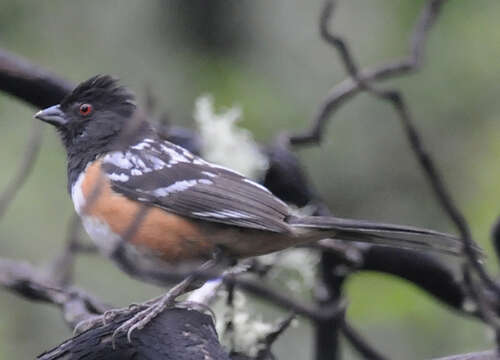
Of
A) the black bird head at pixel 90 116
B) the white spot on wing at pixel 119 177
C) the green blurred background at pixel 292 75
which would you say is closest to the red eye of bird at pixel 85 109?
the black bird head at pixel 90 116

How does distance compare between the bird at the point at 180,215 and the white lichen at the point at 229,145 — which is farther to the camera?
the white lichen at the point at 229,145

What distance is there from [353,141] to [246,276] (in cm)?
210

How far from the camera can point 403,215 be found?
5676 mm

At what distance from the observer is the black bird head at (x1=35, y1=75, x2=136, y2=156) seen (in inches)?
144

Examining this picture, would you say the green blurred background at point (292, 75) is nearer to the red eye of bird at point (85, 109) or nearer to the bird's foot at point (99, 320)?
the red eye of bird at point (85, 109)

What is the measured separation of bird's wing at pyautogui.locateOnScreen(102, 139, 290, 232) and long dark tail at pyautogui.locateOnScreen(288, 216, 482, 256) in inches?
4.6

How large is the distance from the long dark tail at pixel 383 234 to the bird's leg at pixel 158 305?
1.05ft

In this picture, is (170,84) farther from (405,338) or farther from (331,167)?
(405,338)

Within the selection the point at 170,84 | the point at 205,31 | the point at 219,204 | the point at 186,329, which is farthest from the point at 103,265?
the point at 186,329

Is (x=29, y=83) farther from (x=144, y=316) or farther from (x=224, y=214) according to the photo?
(x=144, y=316)

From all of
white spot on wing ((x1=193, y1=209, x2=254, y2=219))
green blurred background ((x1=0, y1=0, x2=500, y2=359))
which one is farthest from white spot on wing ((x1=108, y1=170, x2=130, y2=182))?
green blurred background ((x1=0, y1=0, x2=500, y2=359))

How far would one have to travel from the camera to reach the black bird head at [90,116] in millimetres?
3666

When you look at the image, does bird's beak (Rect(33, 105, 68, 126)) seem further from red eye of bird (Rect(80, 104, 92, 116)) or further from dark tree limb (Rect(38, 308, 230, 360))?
dark tree limb (Rect(38, 308, 230, 360))

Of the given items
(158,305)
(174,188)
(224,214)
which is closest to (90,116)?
(174,188)
